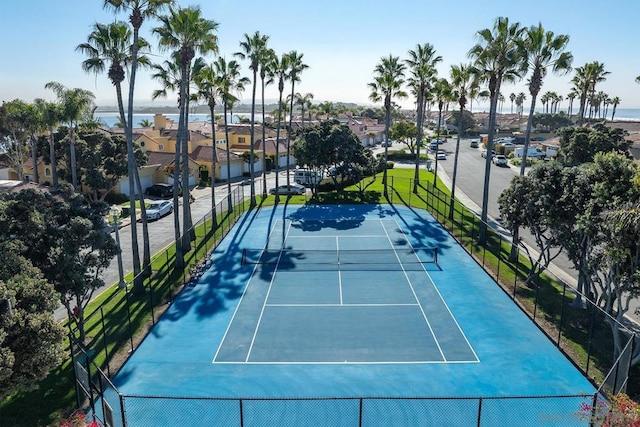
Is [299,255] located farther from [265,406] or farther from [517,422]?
[517,422]

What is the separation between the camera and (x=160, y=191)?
150 feet

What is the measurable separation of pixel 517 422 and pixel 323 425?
5544 millimetres

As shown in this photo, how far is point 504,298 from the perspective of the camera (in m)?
21.8

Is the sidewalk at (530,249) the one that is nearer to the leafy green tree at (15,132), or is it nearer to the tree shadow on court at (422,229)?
the tree shadow on court at (422,229)

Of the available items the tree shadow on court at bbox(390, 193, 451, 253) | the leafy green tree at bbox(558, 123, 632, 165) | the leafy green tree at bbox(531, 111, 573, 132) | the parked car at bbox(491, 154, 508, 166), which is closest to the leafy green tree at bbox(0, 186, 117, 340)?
the tree shadow on court at bbox(390, 193, 451, 253)

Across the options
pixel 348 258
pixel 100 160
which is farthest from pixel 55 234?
pixel 100 160

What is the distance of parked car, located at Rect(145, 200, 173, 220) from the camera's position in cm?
3647

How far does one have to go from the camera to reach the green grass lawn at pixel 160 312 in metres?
14.1

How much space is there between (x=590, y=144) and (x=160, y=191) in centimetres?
3681

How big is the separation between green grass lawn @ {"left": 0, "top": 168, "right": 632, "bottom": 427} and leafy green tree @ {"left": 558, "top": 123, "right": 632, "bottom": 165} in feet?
22.4

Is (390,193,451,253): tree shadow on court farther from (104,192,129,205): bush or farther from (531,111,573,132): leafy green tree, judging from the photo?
(531,111,573,132): leafy green tree

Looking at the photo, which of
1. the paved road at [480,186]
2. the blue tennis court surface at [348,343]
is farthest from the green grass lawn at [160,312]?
the paved road at [480,186]

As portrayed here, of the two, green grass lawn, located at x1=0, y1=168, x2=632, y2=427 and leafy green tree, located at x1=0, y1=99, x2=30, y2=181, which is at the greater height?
leafy green tree, located at x1=0, y1=99, x2=30, y2=181

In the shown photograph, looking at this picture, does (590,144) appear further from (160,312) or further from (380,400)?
(160,312)
